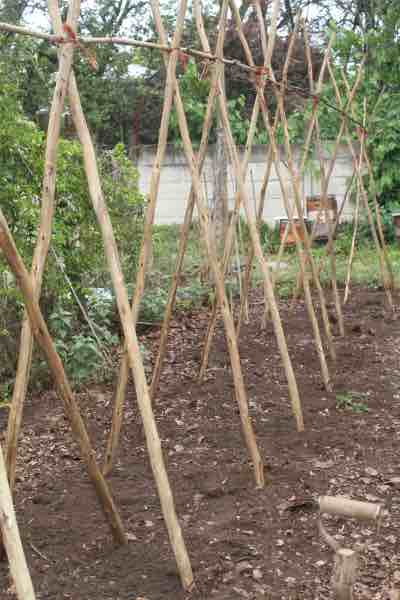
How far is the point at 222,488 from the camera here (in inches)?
125

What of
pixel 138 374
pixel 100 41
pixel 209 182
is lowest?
pixel 138 374

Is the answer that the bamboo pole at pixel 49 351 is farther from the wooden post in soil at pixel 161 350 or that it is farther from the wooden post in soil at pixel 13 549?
the wooden post in soil at pixel 161 350

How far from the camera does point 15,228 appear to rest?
14.6ft

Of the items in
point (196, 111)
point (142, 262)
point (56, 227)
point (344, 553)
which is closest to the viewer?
point (344, 553)

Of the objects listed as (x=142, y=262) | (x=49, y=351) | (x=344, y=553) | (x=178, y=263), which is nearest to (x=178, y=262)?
(x=178, y=263)

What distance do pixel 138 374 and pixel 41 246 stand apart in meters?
0.56

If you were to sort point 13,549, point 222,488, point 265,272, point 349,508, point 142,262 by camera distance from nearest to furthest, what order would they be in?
point 13,549 < point 349,508 < point 222,488 < point 142,262 < point 265,272

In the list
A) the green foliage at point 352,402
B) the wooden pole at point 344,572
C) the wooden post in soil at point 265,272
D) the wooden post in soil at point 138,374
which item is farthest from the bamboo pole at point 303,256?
the wooden pole at point 344,572

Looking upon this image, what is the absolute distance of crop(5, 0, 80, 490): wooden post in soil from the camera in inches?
93.4

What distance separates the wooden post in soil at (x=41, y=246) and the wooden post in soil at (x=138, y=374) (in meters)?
0.06

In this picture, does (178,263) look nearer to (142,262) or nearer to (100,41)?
(142,262)

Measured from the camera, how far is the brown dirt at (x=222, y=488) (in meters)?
2.46

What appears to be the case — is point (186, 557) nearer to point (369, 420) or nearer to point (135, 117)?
point (369, 420)

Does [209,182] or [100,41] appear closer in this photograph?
[100,41]
